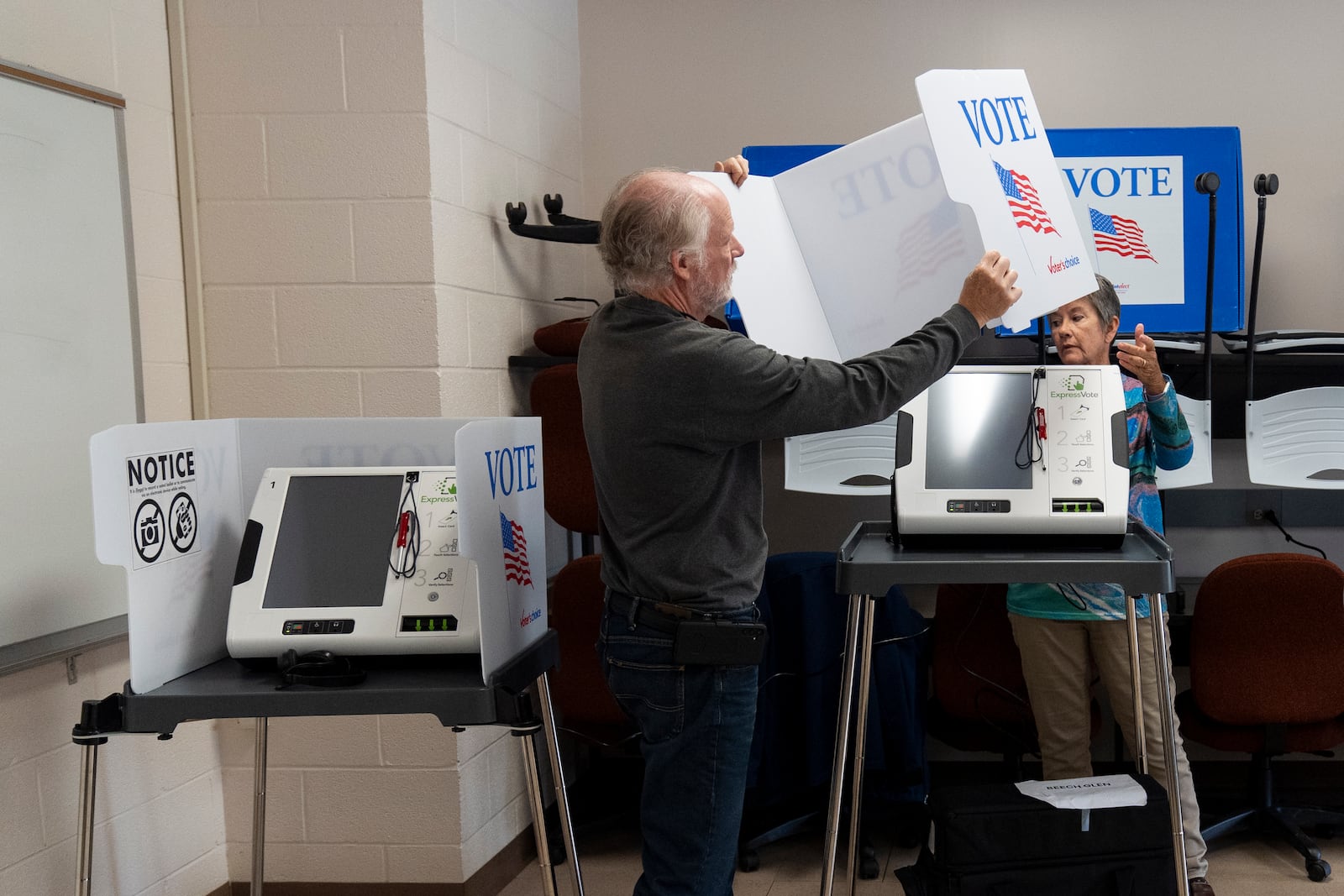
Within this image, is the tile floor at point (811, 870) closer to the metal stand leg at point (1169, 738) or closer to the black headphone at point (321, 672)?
the metal stand leg at point (1169, 738)

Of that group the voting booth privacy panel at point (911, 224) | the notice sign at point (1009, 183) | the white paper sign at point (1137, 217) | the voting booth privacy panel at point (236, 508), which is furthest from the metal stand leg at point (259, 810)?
the white paper sign at point (1137, 217)

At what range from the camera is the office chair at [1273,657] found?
252 cm

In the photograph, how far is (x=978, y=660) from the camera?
2.79 meters

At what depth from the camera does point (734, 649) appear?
160 centimetres

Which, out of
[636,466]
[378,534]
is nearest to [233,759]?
[378,534]

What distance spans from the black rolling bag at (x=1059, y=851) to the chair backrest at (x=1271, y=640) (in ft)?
2.13

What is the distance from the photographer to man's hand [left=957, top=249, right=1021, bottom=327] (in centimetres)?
173

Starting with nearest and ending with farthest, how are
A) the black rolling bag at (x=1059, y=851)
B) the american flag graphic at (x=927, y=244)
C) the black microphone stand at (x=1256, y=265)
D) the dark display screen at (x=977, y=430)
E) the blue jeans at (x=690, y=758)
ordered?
1. the blue jeans at (x=690, y=758)
2. the american flag graphic at (x=927, y=244)
3. the dark display screen at (x=977, y=430)
4. the black rolling bag at (x=1059, y=851)
5. the black microphone stand at (x=1256, y=265)

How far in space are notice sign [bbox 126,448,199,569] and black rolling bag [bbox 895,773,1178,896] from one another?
1.41 m

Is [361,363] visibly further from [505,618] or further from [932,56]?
[932,56]

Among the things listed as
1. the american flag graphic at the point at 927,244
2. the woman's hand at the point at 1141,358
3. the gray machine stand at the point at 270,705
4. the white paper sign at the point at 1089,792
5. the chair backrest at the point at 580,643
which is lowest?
the white paper sign at the point at 1089,792

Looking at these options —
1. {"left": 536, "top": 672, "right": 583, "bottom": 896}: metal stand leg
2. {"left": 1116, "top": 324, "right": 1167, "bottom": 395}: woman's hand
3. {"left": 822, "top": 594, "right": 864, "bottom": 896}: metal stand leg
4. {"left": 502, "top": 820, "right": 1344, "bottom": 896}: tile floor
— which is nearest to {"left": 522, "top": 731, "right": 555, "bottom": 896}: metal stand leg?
{"left": 536, "top": 672, "right": 583, "bottom": 896}: metal stand leg

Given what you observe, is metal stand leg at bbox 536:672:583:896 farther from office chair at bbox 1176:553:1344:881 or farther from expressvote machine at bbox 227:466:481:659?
office chair at bbox 1176:553:1344:881

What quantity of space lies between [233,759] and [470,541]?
1.28m
